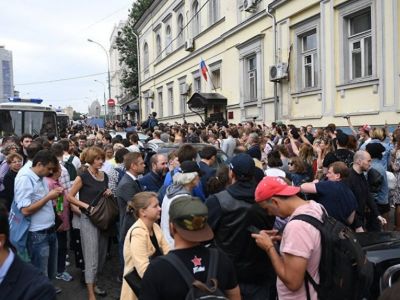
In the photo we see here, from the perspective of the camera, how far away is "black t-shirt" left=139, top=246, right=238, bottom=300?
2.34 m

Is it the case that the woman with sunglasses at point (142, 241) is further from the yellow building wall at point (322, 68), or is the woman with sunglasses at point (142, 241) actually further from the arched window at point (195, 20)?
the arched window at point (195, 20)

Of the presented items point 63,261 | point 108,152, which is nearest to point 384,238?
point 63,261

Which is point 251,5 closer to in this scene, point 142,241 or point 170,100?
point 170,100

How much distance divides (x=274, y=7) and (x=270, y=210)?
15433 mm

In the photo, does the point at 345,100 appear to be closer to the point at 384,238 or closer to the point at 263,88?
the point at 263,88

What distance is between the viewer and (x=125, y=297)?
366cm

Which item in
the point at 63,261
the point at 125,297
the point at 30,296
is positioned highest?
the point at 30,296

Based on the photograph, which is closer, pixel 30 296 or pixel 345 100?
pixel 30 296

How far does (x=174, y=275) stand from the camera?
2.36 meters

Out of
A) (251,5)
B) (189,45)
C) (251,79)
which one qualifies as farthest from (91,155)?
(189,45)

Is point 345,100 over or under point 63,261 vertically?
over

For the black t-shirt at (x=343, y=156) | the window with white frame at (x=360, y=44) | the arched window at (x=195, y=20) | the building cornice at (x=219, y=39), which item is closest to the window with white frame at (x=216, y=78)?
the building cornice at (x=219, y=39)

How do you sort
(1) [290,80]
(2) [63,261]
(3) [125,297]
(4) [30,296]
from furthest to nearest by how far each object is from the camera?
(1) [290,80], (2) [63,261], (3) [125,297], (4) [30,296]

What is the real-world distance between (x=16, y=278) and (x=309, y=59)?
15.0 meters
